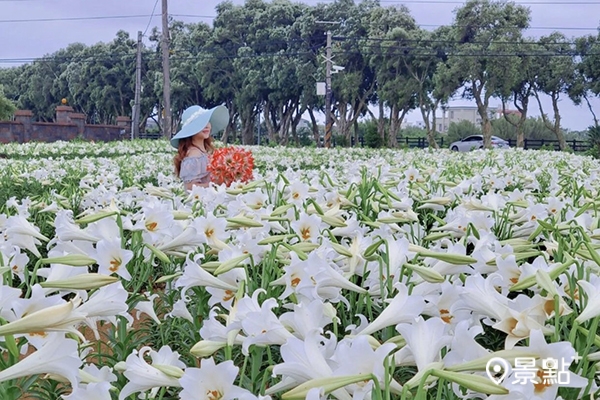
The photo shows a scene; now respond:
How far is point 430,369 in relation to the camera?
98 cm

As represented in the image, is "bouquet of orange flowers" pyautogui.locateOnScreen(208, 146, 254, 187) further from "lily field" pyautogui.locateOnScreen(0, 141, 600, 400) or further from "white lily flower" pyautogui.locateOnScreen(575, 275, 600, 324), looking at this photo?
"white lily flower" pyautogui.locateOnScreen(575, 275, 600, 324)

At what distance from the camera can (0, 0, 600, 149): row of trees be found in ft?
123

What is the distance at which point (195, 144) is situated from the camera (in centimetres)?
640

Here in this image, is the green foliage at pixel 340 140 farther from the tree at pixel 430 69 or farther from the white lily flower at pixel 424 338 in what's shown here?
the white lily flower at pixel 424 338

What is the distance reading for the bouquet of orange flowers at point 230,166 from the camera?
18.2 feet

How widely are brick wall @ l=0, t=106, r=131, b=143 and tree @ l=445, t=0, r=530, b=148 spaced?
1875cm

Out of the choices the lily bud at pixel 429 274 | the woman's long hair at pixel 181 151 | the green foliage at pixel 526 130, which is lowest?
the lily bud at pixel 429 274

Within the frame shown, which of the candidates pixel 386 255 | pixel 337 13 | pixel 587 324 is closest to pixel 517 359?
pixel 587 324

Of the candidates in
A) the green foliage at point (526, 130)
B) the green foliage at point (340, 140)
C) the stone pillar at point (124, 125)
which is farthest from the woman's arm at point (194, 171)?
the green foliage at point (526, 130)

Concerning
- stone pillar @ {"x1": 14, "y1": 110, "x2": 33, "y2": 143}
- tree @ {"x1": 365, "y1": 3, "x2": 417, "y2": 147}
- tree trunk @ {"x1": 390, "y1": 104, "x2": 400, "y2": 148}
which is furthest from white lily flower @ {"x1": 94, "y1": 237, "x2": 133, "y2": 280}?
tree trunk @ {"x1": 390, "y1": 104, "x2": 400, "y2": 148}

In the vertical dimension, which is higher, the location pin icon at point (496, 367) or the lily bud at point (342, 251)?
the lily bud at point (342, 251)

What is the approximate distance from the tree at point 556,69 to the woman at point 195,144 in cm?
3586

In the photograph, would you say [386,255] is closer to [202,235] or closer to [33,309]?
[202,235]

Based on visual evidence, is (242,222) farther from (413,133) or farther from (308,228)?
(413,133)
